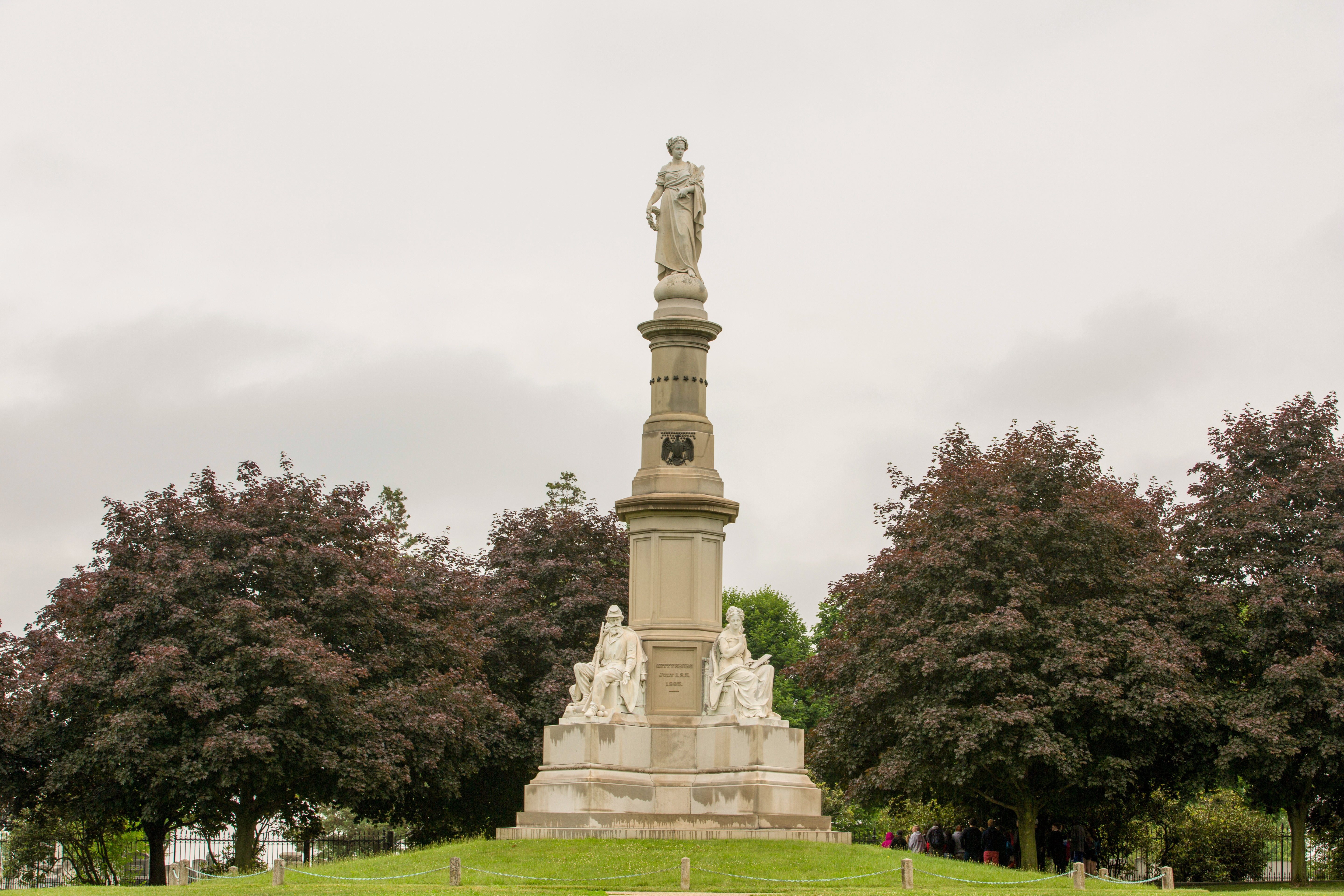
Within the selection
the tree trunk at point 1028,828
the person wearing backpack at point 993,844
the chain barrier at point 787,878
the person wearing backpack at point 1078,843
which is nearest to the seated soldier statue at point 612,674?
the chain barrier at point 787,878

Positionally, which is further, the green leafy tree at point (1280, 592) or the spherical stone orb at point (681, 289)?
the green leafy tree at point (1280, 592)

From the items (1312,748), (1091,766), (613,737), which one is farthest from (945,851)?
(613,737)

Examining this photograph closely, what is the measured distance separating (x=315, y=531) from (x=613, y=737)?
11.5 meters

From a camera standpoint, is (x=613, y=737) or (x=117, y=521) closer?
(x=613, y=737)

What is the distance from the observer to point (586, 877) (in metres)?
19.8

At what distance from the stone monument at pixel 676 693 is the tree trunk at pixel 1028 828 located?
1010 cm

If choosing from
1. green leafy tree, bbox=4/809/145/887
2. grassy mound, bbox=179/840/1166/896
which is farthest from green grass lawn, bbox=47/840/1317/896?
green leafy tree, bbox=4/809/145/887

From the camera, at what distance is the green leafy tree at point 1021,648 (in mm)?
30469

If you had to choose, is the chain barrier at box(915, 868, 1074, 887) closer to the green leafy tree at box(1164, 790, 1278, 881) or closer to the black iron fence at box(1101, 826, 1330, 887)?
the black iron fence at box(1101, 826, 1330, 887)

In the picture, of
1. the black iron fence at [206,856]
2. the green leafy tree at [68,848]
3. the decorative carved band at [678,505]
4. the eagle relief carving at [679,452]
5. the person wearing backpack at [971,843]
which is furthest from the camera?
the black iron fence at [206,856]

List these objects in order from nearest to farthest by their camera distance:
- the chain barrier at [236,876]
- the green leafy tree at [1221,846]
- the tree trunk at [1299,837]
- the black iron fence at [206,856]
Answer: the chain barrier at [236,876]
the tree trunk at [1299,837]
the black iron fence at [206,856]
the green leafy tree at [1221,846]

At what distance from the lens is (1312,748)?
30062mm

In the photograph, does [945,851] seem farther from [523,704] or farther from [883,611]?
[523,704]

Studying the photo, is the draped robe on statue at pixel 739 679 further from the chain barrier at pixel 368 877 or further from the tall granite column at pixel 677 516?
the chain barrier at pixel 368 877
